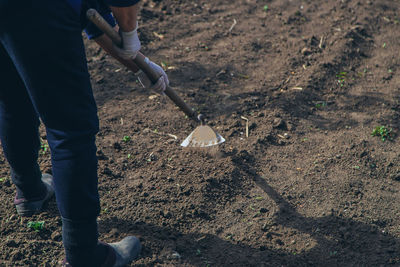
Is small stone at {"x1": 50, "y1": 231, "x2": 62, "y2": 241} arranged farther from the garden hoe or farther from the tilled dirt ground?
the garden hoe

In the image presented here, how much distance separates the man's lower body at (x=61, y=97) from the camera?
200 cm

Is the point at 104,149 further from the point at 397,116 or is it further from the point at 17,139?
the point at 397,116

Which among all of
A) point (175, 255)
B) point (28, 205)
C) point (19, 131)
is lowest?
point (175, 255)

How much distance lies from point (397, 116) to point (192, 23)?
254 centimetres

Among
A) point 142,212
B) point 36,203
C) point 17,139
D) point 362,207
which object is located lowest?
point 362,207

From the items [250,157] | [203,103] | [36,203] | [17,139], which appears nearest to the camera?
[17,139]

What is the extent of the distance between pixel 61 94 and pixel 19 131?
0.79m

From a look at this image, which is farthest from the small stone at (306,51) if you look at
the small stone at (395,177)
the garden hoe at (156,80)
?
the garden hoe at (156,80)

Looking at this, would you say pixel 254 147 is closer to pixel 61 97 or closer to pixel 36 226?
pixel 36 226

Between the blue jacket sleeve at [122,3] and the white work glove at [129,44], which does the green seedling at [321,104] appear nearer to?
the white work glove at [129,44]

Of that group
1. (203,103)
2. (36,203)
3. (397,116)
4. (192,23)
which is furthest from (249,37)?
(36,203)

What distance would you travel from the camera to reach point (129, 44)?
8.54ft

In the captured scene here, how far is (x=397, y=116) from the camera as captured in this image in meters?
4.11

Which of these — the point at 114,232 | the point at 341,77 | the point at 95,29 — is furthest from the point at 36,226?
the point at 341,77
